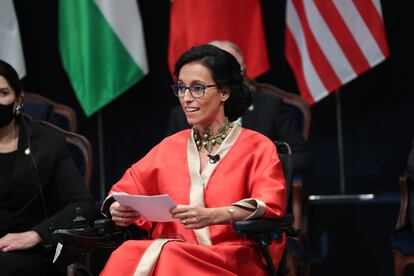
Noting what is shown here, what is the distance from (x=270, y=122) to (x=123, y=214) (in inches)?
68.9

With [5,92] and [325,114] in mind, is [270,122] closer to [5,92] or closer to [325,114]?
[325,114]

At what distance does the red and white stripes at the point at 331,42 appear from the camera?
581 cm

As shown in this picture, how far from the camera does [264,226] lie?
343 cm

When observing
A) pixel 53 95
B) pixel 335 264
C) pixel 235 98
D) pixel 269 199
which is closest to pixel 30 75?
pixel 53 95

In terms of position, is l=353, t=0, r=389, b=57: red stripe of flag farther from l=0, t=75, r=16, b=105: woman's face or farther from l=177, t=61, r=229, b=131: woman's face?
l=0, t=75, r=16, b=105: woman's face

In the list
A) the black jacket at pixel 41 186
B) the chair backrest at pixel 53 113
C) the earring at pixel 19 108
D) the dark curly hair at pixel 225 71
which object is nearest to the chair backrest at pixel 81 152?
the black jacket at pixel 41 186

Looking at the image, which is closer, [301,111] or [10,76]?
[10,76]

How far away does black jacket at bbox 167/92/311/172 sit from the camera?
515 cm

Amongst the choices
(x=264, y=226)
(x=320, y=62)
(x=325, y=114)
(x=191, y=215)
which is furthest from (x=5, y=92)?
(x=325, y=114)

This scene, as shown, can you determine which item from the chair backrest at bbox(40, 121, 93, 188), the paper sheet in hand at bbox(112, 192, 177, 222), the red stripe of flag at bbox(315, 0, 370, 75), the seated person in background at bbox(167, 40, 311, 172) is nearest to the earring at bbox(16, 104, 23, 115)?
the chair backrest at bbox(40, 121, 93, 188)

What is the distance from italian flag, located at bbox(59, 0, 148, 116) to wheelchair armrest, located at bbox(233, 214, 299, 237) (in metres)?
2.81

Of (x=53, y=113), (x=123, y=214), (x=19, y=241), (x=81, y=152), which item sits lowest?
(x=19, y=241)

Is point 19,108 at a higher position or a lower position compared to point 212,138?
higher

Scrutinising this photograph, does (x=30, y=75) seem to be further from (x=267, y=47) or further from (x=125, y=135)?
(x=267, y=47)
